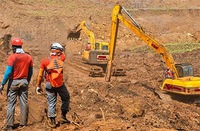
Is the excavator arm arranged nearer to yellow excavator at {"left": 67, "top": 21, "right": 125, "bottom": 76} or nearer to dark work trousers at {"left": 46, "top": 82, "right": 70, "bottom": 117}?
yellow excavator at {"left": 67, "top": 21, "right": 125, "bottom": 76}

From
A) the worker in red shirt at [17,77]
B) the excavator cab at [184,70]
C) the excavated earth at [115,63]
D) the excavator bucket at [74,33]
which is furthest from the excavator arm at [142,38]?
the excavator bucket at [74,33]

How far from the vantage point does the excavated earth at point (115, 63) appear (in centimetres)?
841

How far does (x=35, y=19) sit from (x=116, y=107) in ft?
78.5

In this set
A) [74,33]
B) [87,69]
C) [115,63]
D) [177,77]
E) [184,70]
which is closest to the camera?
[177,77]

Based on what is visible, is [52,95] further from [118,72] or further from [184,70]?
[118,72]

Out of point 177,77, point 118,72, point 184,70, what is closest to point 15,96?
point 177,77

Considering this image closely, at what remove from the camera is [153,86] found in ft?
45.9

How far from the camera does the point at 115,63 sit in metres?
20.4

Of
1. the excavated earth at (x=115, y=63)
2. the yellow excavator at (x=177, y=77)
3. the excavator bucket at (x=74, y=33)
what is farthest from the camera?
the excavator bucket at (x=74, y=33)

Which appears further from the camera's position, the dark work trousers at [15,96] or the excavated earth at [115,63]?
the excavated earth at [115,63]

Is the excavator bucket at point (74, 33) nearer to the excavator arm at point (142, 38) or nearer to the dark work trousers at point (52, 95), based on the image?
the excavator arm at point (142, 38)

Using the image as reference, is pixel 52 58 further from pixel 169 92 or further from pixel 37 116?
pixel 169 92

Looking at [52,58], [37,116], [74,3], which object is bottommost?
[37,116]

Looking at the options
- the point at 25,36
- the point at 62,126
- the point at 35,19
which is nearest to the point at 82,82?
the point at 62,126
